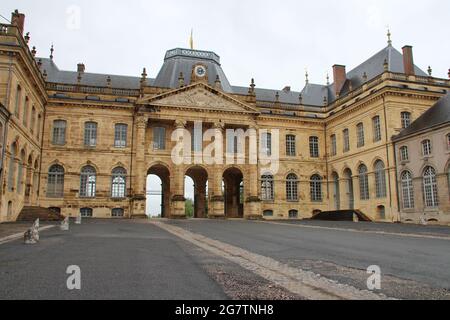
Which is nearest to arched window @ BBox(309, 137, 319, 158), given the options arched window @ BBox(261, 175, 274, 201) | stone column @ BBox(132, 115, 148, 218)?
arched window @ BBox(261, 175, 274, 201)

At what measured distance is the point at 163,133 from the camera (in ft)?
110

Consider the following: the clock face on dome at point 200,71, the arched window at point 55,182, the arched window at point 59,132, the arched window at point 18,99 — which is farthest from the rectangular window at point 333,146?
the arched window at point 18,99

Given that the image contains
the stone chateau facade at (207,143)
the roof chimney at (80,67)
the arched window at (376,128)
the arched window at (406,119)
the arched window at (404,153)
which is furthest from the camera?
the roof chimney at (80,67)

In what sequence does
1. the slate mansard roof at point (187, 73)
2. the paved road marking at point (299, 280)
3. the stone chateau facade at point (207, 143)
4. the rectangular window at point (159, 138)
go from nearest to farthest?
the paved road marking at point (299, 280)
the stone chateau facade at point (207, 143)
the rectangular window at point (159, 138)
the slate mansard roof at point (187, 73)

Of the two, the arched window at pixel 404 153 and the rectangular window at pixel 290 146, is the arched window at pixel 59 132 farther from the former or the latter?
the arched window at pixel 404 153

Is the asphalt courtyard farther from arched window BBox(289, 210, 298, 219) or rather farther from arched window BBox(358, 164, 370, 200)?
arched window BBox(289, 210, 298, 219)

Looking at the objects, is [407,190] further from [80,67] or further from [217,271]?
[80,67]

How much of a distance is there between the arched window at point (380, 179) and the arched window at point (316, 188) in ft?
23.8

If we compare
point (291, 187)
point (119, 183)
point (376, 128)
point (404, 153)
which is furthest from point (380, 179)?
point (119, 183)

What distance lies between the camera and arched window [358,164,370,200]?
31.0m

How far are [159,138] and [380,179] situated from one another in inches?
689

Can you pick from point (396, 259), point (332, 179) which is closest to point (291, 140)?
point (332, 179)

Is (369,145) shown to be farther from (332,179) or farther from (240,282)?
(240,282)

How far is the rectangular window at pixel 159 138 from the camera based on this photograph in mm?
33188
